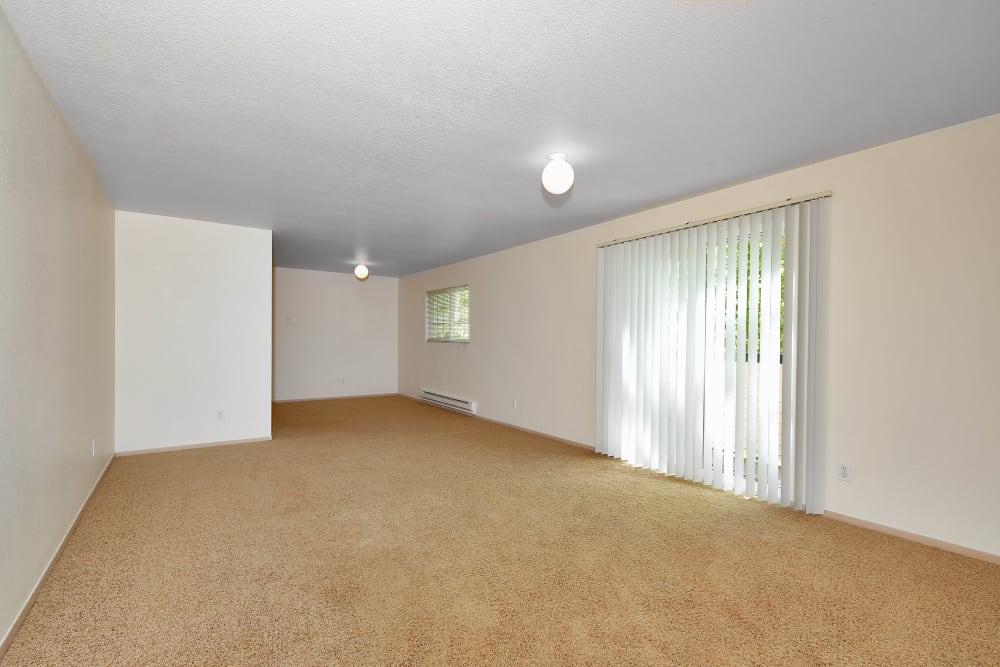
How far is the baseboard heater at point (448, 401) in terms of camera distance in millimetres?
7202

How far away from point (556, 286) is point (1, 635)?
493cm

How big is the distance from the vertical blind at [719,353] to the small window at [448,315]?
310cm

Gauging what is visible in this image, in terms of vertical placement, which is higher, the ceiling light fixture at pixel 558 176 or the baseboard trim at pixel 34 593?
the ceiling light fixture at pixel 558 176

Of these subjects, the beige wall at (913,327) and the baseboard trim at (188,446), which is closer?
the beige wall at (913,327)

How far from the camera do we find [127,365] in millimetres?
4703

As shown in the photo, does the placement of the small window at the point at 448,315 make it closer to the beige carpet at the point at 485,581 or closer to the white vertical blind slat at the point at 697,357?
the beige carpet at the point at 485,581

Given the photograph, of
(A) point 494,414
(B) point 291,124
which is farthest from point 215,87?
(A) point 494,414

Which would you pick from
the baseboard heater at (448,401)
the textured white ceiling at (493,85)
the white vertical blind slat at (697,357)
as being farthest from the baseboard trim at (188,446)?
the white vertical blind slat at (697,357)

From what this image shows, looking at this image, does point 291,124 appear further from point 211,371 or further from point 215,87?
point 211,371

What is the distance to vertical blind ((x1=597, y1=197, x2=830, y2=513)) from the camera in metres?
3.31

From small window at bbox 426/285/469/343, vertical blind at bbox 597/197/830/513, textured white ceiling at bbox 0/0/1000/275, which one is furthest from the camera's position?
small window at bbox 426/285/469/343

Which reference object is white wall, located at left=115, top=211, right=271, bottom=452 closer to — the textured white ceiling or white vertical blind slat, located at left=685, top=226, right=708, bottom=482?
the textured white ceiling

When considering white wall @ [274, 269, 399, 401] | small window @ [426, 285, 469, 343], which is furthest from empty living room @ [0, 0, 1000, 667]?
white wall @ [274, 269, 399, 401]

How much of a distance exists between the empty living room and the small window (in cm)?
263
